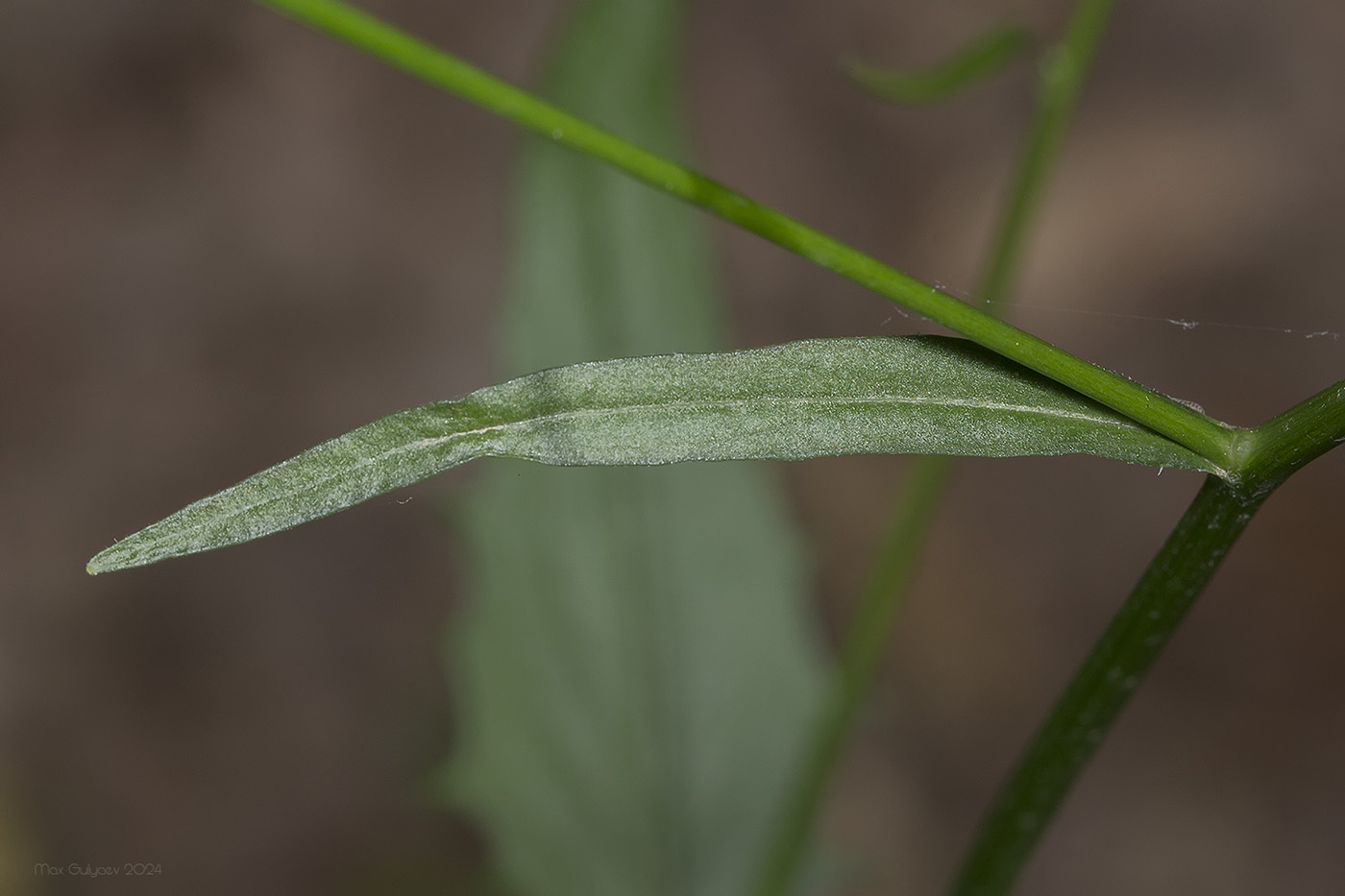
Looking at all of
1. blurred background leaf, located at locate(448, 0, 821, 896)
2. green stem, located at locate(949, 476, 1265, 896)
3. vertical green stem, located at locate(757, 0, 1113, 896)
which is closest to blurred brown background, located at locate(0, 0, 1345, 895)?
blurred background leaf, located at locate(448, 0, 821, 896)

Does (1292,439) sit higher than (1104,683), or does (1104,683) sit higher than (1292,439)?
(1292,439)

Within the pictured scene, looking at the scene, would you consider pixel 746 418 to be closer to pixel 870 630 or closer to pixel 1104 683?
pixel 1104 683

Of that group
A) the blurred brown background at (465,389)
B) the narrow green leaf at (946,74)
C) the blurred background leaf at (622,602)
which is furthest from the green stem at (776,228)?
the blurred brown background at (465,389)

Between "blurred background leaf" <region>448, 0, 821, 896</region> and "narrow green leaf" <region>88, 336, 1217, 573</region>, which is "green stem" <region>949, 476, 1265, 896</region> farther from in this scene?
"blurred background leaf" <region>448, 0, 821, 896</region>

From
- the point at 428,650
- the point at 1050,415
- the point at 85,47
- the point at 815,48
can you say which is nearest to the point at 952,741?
the point at 428,650

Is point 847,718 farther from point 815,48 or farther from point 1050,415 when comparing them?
point 815,48

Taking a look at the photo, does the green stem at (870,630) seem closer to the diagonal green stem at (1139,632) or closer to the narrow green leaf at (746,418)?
the diagonal green stem at (1139,632)

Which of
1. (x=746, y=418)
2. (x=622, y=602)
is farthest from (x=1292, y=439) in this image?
(x=622, y=602)
